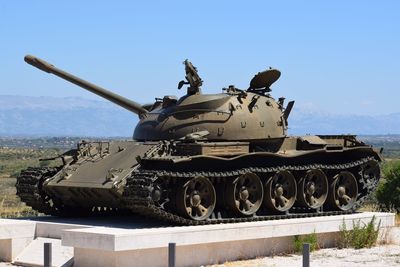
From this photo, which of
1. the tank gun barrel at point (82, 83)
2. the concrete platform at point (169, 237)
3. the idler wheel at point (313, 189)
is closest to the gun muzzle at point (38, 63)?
the tank gun barrel at point (82, 83)

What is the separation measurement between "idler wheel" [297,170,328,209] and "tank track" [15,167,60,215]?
5.34m

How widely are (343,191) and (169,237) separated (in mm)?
6323

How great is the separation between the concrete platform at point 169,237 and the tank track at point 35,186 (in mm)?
416

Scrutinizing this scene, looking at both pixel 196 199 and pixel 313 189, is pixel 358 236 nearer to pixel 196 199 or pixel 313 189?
pixel 313 189

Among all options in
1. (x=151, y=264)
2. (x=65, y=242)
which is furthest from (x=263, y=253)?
(x=65, y=242)

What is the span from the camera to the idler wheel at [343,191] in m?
22.0

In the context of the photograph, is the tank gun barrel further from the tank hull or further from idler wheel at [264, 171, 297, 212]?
idler wheel at [264, 171, 297, 212]

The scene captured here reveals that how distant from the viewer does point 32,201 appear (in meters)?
20.8

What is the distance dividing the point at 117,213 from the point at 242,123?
3.56 meters

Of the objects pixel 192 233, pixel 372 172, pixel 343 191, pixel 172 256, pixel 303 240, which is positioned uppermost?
pixel 372 172

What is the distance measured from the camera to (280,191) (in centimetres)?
2078

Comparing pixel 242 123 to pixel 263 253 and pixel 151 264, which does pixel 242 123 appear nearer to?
pixel 263 253

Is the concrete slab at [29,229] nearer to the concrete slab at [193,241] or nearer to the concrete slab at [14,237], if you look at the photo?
the concrete slab at [14,237]

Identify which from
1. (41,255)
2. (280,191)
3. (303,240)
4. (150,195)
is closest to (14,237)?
(41,255)
